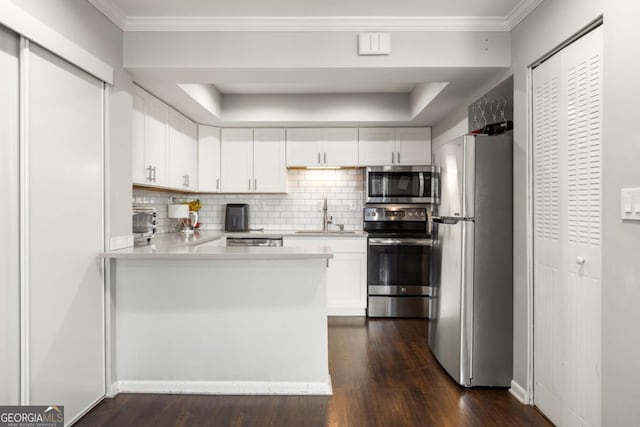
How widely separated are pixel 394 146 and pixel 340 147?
2.11 feet

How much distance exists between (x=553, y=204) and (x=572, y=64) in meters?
0.74

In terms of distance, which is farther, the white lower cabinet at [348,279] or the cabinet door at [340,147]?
the cabinet door at [340,147]

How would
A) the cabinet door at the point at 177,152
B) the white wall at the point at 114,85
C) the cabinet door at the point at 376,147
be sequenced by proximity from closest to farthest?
the white wall at the point at 114,85 < the cabinet door at the point at 177,152 < the cabinet door at the point at 376,147

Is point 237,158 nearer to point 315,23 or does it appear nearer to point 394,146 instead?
point 394,146

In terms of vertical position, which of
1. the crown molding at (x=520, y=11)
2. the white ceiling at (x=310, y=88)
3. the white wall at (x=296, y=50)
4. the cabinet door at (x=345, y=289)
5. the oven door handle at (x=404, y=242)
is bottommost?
the cabinet door at (x=345, y=289)

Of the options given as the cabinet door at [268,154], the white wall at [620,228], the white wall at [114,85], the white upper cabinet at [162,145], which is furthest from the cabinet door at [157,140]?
the white wall at [620,228]

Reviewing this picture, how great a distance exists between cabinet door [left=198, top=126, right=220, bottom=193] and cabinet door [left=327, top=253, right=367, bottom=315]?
1671 millimetres

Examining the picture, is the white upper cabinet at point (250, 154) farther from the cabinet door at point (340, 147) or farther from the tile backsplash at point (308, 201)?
the cabinet door at point (340, 147)

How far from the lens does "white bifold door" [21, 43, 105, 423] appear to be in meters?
1.88

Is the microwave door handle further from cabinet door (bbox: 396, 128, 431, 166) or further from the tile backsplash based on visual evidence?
cabinet door (bbox: 396, 128, 431, 166)

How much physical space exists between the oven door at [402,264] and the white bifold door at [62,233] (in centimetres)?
281

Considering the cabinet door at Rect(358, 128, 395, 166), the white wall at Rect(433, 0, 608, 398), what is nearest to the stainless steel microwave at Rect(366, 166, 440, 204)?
the cabinet door at Rect(358, 128, 395, 166)

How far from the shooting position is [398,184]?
15.0ft

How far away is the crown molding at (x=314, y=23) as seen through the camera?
8.55ft
